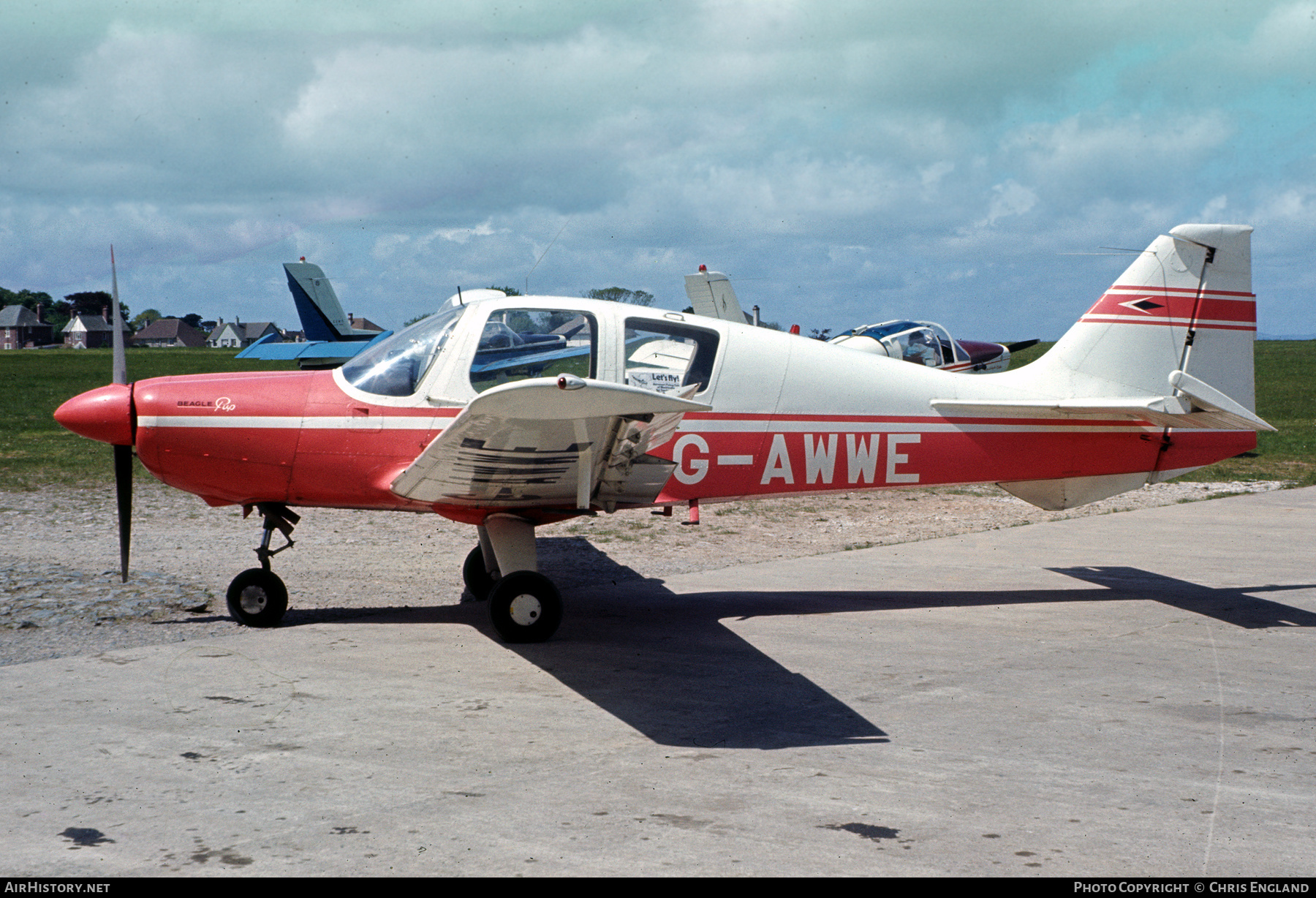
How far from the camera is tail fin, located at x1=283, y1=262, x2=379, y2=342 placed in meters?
33.6

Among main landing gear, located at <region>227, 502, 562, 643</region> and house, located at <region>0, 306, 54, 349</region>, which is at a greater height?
house, located at <region>0, 306, 54, 349</region>

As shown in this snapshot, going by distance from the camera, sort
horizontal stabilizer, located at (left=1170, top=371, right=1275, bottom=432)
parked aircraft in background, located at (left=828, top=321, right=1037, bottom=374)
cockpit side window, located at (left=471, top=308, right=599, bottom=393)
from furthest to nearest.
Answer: parked aircraft in background, located at (left=828, top=321, right=1037, bottom=374)
horizontal stabilizer, located at (left=1170, top=371, right=1275, bottom=432)
cockpit side window, located at (left=471, top=308, right=599, bottom=393)

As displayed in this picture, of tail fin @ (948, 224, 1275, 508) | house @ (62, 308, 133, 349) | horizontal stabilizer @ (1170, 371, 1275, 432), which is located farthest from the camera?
house @ (62, 308, 133, 349)

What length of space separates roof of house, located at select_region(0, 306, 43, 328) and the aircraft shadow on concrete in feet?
584

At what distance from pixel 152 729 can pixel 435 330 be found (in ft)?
10.2

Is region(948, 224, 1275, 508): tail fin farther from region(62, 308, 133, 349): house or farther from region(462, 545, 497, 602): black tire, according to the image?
region(62, 308, 133, 349): house

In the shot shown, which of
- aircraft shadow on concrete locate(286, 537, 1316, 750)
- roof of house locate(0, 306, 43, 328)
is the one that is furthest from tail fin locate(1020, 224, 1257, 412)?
roof of house locate(0, 306, 43, 328)

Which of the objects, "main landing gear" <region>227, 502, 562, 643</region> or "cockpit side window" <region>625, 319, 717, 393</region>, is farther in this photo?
"cockpit side window" <region>625, 319, 717, 393</region>

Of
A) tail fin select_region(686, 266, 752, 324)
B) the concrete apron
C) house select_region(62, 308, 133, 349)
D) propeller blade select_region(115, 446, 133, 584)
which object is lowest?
the concrete apron

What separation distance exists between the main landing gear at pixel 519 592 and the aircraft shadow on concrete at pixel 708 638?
0.12 meters

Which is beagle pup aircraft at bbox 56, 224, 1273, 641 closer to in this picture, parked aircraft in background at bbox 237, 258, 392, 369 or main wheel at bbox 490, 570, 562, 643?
main wheel at bbox 490, 570, 562, 643

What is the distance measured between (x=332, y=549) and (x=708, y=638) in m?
4.50

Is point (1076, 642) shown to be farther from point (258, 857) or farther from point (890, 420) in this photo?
point (258, 857)

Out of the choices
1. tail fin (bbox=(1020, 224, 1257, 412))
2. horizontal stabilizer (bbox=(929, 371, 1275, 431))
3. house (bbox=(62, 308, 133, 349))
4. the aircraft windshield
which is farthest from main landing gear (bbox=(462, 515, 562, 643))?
house (bbox=(62, 308, 133, 349))
